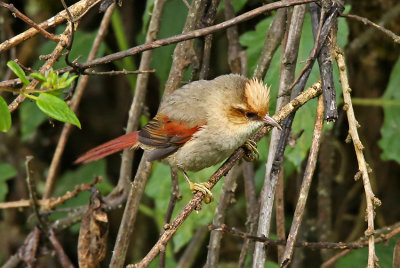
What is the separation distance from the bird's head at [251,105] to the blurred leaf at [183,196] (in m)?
0.71

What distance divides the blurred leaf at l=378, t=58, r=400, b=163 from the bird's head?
5.06 feet

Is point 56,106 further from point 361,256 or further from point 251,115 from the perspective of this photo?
point 361,256

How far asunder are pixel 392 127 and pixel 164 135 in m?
1.88

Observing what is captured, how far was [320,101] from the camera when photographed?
2.57 m

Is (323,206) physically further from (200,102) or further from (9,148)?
(9,148)

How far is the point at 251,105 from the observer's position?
3158 millimetres

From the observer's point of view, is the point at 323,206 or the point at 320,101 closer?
the point at 320,101

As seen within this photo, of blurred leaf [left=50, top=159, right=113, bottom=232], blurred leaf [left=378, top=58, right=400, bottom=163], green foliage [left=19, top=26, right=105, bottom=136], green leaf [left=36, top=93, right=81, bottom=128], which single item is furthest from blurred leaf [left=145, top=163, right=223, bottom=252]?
green leaf [left=36, top=93, right=81, bottom=128]

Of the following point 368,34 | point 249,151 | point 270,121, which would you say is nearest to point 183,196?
point 249,151

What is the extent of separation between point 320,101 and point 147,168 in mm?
1436

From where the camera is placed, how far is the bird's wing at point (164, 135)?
3436mm

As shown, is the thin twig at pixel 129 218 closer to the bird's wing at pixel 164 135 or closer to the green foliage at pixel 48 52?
the bird's wing at pixel 164 135

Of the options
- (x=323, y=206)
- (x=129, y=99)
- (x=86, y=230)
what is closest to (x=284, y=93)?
(x=86, y=230)

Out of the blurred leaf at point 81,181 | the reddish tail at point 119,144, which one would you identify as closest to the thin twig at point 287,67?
the reddish tail at point 119,144
